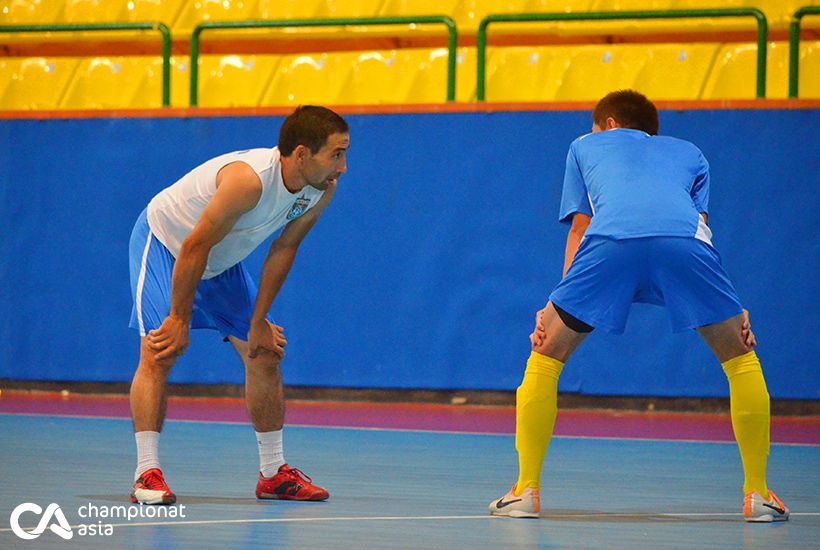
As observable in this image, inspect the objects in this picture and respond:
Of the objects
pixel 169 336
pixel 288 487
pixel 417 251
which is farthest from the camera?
pixel 417 251

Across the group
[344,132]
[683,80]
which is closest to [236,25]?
[683,80]

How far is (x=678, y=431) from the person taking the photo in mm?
9359

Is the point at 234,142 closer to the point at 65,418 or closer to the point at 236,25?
the point at 236,25

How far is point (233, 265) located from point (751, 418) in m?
2.24

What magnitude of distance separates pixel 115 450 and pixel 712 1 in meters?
6.84

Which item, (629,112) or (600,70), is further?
(600,70)

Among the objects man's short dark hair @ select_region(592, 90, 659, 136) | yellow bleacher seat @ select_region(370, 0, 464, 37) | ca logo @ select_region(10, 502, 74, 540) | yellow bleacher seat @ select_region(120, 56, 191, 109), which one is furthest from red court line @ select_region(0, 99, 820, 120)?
ca logo @ select_region(10, 502, 74, 540)

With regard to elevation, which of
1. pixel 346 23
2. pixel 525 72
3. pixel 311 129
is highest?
pixel 346 23

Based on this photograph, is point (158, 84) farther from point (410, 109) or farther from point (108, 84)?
point (410, 109)

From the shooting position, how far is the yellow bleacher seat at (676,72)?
11430 millimetres

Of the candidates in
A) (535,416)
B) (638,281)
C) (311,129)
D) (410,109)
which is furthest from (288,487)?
(410,109)

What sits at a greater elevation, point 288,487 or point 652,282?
point 652,282

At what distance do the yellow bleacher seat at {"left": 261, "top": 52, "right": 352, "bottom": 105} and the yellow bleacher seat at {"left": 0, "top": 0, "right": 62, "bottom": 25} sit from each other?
9.41 feet

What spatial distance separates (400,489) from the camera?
A: 6.26 meters
